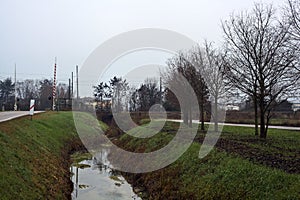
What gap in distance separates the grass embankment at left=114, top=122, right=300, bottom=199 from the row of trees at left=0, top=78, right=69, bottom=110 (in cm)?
4747

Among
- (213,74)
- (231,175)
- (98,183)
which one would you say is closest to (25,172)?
(98,183)

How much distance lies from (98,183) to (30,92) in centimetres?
7701

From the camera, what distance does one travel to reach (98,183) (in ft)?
55.9

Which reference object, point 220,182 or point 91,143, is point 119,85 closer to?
point 91,143

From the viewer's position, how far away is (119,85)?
6656 cm

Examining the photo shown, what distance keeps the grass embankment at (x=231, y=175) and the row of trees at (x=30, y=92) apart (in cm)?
4747

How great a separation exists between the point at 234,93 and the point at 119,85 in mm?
47331

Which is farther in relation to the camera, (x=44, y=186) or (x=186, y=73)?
(x=186, y=73)

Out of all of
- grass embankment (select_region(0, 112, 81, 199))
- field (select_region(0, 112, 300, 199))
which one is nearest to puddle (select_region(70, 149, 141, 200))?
field (select_region(0, 112, 300, 199))

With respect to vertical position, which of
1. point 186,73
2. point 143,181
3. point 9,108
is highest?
point 186,73

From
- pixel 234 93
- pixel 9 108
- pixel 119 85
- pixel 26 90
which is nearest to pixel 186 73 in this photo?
pixel 234 93

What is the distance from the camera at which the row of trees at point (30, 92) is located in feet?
213

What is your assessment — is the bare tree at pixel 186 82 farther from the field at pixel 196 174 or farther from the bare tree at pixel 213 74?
the field at pixel 196 174

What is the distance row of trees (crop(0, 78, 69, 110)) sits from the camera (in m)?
64.8
